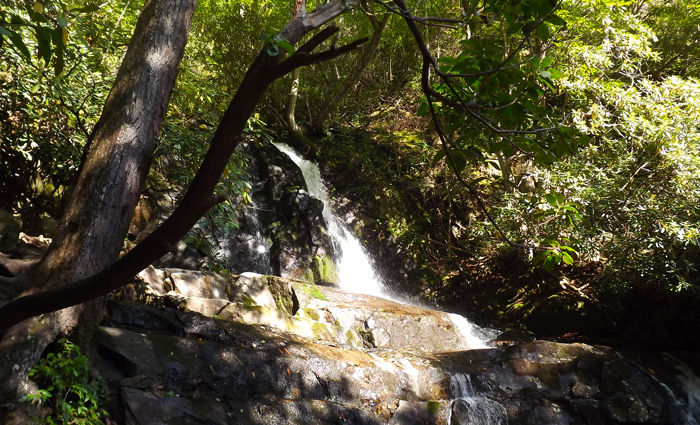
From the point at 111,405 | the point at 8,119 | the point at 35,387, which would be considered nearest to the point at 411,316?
the point at 111,405

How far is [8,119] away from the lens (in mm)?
5520

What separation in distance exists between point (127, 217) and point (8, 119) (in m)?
3.72

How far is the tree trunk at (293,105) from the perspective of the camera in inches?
508

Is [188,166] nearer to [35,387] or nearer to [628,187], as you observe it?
[35,387]

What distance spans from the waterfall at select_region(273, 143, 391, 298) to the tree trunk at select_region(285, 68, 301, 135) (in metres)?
0.81

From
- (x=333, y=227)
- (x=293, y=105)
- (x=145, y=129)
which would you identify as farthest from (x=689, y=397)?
(x=293, y=105)

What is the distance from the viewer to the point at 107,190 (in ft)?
9.84

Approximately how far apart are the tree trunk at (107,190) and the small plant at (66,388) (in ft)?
0.32

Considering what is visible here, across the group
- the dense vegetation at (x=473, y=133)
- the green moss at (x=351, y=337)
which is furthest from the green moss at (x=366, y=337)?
the dense vegetation at (x=473, y=133)

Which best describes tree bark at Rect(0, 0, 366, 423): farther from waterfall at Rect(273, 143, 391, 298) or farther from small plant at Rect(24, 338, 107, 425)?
waterfall at Rect(273, 143, 391, 298)

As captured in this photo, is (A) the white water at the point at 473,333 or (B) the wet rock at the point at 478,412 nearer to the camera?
(B) the wet rock at the point at 478,412

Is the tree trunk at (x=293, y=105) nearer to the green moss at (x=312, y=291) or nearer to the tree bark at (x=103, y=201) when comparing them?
the green moss at (x=312, y=291)

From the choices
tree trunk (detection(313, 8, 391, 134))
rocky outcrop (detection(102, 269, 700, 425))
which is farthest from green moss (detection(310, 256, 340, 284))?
tree trunk (detection(313, 8, 391, 134))

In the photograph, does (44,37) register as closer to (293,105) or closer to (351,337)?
(351,337)
